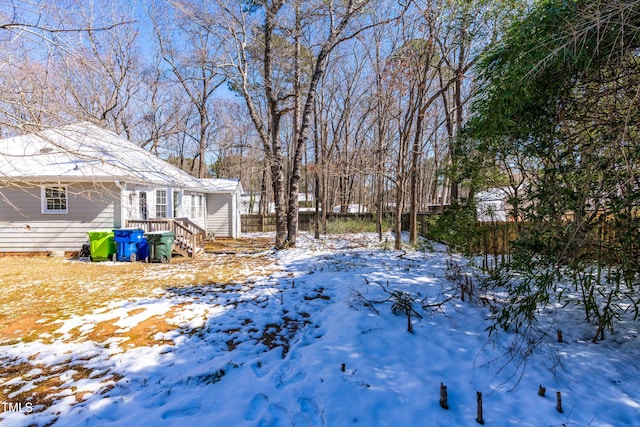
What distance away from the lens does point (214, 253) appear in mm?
10391

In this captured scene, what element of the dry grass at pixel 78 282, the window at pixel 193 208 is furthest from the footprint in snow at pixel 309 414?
the window at pixel 193 208

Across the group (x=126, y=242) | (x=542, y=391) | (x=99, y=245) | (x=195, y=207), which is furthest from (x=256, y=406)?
(x=195, y=207)

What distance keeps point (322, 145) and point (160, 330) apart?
1600 centimetres

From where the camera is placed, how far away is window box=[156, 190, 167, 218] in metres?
11.1

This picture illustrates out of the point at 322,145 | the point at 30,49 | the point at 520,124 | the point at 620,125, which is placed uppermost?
the point at 322,145

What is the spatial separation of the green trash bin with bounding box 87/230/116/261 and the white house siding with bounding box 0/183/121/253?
2.75 feet

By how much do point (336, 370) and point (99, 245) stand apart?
8.57m

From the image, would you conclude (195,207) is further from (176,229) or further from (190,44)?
(190,44)

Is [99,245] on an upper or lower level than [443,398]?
upper

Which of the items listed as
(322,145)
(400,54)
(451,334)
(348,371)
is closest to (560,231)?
(451,334)

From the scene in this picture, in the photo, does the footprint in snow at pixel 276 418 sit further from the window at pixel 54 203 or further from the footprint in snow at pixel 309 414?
the window at pixel 54 203

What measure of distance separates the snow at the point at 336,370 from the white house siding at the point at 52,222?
592 centimetres

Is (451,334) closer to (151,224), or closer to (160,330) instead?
(160,330)

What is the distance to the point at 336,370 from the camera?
112 inches
